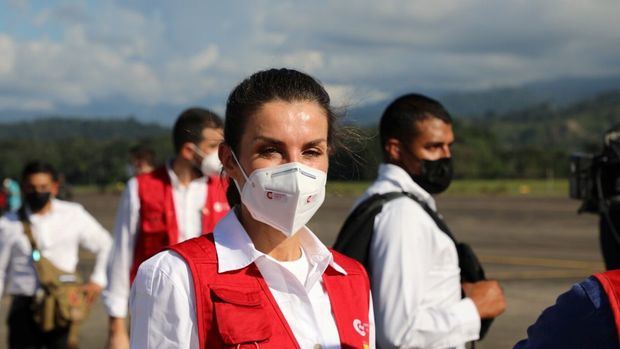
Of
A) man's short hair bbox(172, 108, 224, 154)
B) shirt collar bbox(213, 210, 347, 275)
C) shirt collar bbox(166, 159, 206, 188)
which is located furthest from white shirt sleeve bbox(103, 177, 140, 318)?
shirt collar bbox(213, 210, 347, 275)

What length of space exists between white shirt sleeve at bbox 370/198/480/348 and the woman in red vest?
3.09 feet

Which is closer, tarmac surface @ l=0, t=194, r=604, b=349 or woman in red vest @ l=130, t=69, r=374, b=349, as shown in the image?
woman in red vest @ l=130, t=69, r=374, b=349

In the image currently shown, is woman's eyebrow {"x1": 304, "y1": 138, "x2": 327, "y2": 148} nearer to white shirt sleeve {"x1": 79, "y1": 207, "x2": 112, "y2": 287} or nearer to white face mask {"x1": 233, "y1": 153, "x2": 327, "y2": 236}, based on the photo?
white face mask {"x1": 233, "y1": 153, "x2": 327, "y2": 236}

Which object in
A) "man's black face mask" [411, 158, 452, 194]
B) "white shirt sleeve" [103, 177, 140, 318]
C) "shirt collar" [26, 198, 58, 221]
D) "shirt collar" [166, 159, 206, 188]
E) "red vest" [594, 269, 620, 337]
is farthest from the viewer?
"shirt collar" [26, 198, 58, 221]

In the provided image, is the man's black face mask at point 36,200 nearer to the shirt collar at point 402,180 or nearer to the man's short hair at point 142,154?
the man's short hair at point 142,154

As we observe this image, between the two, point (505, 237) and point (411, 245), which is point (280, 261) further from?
point (505, 237)

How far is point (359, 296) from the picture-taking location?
261cm

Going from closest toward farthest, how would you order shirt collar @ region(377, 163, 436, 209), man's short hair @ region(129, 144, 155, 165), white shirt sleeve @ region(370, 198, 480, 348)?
white shirt sleeve @ region(370, 198, 480, 348) → shirt collar @ region(377, 163, 436, 209) → man's short hair @ region(129, 144, 155, 165)

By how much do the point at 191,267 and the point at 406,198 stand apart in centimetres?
175

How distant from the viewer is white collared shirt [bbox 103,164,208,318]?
5328 mm

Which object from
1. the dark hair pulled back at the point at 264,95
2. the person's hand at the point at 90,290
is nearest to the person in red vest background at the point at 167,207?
the person's hand at the point at 90,290

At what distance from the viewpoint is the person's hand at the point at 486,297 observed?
375 cm

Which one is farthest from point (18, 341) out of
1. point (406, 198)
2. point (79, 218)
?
point (406, 198)

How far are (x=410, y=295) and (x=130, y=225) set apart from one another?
2459mm
